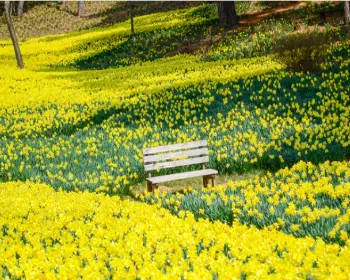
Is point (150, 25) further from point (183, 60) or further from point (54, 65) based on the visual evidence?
point (183, 60)

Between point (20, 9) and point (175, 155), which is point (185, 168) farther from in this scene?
point (20, 9)

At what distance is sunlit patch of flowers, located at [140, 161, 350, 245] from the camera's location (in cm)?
571

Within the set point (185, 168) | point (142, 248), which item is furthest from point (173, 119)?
point (142, 248)

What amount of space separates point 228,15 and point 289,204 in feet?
79.2

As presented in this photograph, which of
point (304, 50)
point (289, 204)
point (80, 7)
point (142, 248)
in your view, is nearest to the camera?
point (142, 248)

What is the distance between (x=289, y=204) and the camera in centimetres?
606

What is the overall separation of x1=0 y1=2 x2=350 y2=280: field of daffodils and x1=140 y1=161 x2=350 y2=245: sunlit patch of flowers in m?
0.02

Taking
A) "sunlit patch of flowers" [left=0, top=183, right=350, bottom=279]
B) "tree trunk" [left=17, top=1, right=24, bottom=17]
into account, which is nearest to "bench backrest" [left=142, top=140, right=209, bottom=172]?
"sunlit patch of flowers" [left=0, top=183, right=350, bottom=279]

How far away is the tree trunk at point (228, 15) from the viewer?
1125 inches

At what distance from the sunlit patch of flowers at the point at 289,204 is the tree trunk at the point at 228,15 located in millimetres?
21198

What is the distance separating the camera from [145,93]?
18.1 metres

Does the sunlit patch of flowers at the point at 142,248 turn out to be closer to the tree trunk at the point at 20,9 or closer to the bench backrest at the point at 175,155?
the bench backrest at the point at 175,155

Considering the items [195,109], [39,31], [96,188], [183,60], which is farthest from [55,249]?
[39,31]

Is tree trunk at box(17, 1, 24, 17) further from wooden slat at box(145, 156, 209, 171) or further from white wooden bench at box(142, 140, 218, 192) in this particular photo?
wooden slat at box(145, 156, 209, 171)
